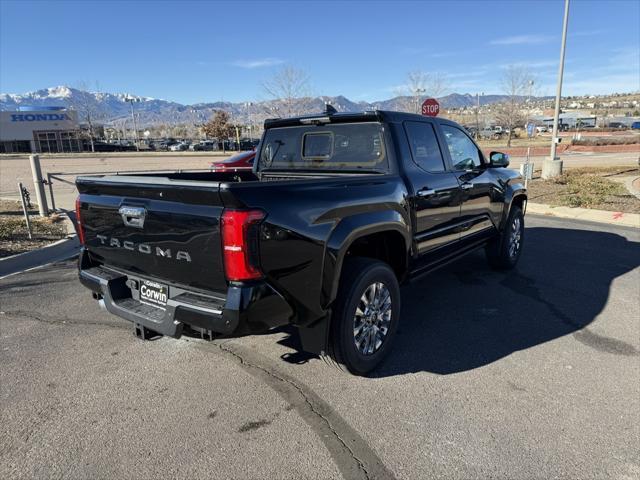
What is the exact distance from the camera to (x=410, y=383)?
334 centimetres

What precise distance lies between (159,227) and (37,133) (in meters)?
81.3

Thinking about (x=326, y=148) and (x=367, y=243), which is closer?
(x=367, y=243)

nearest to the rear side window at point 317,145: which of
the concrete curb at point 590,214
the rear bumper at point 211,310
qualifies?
the rear bumper at point 211,310

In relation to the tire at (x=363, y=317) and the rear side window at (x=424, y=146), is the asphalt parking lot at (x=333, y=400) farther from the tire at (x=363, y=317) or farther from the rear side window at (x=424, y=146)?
the rear side window at (x=424, y=146)

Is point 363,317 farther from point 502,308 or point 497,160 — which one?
point 497,160

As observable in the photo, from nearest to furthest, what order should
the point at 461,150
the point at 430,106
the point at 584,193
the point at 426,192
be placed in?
the point at 426,192
the point at 461,150
the point at 584,193
the point at 430,106

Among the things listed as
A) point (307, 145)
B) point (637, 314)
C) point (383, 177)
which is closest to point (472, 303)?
point (637, 314)

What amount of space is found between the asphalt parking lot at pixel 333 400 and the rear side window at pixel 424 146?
153cm

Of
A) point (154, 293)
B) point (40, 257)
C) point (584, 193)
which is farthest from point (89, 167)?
point (154, 293)

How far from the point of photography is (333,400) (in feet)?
10.2

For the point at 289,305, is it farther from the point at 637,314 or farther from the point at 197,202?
the point at 637,314

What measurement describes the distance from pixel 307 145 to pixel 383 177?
1.13 m

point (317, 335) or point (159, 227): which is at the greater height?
point (159, 227)

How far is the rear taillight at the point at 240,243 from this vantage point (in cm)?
246
